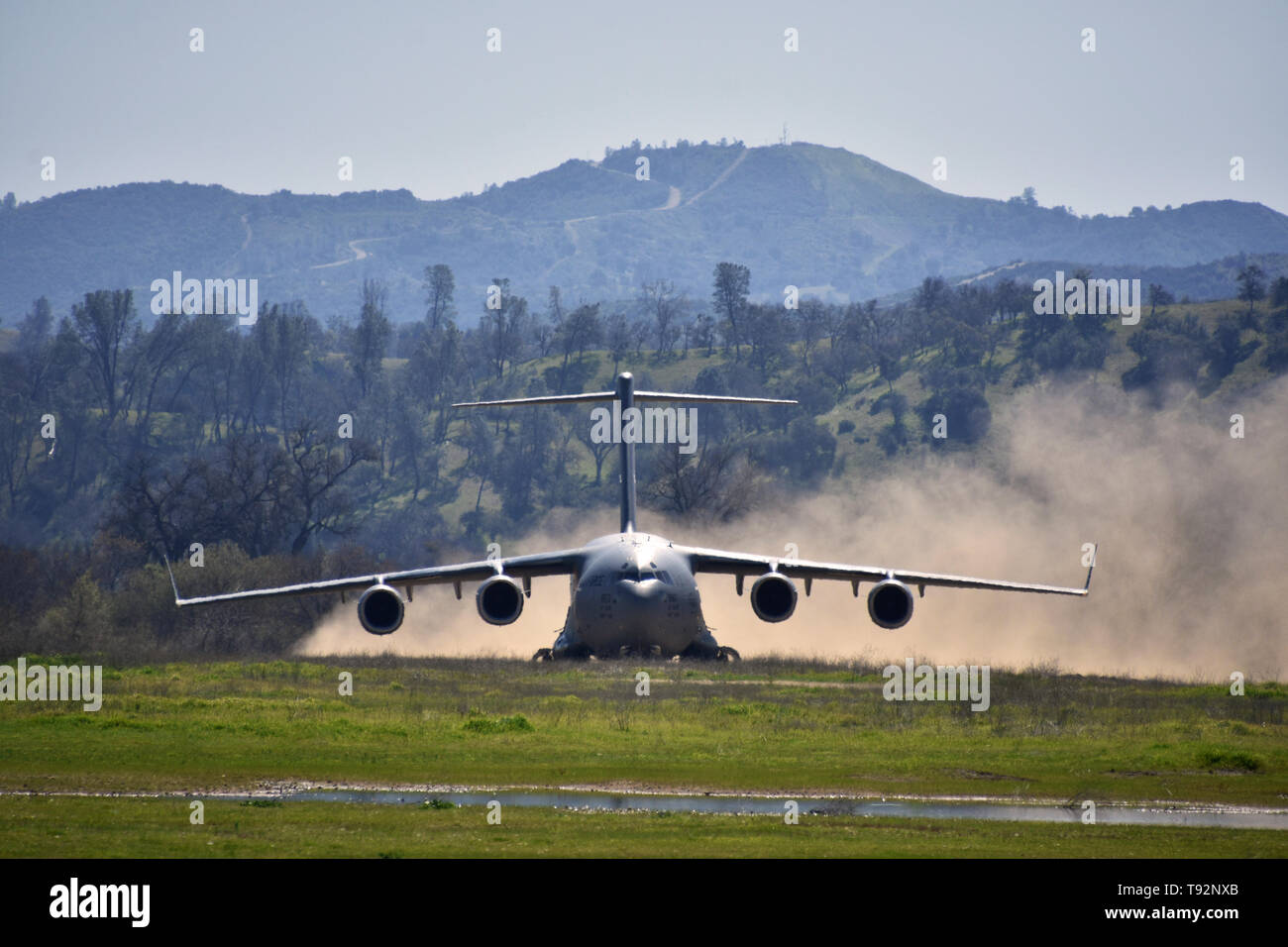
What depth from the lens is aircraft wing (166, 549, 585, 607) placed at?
116ft

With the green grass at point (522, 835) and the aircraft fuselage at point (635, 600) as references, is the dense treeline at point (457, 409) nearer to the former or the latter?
the aircraft fuselage at point (635, 600)

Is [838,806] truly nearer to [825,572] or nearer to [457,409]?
[825,572]

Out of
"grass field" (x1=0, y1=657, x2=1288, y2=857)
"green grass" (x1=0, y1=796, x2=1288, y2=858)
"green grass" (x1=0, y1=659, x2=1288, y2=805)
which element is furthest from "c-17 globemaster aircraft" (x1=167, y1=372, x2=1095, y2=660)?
"green grass" (x1=0, y1=796, x2=1288, y2=858)

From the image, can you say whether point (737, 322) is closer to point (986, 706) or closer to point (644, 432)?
point (644, 432)

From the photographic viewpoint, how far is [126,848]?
1477cm

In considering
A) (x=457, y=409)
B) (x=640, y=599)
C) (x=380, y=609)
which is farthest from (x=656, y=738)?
(x=457, y=409)

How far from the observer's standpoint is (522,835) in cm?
1633

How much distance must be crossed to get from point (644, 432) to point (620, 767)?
114 m

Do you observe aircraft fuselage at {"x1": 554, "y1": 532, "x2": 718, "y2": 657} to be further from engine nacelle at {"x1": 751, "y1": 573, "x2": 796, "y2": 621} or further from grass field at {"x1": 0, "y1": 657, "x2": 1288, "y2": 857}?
engine nacelle at {"x1": 751, "y1": 573, "x2": 796, "y2": 621}

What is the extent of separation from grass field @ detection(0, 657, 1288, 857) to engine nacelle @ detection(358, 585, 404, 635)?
130cm

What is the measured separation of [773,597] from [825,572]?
182 centimetres

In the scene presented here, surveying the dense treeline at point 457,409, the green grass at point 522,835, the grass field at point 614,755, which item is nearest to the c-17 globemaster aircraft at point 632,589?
the grass field at point 614,755

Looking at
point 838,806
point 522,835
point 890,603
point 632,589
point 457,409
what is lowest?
point 838,806
